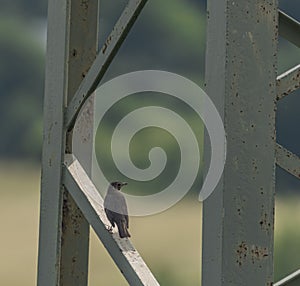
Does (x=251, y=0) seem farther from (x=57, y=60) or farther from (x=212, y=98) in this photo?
(x=57, y=60)

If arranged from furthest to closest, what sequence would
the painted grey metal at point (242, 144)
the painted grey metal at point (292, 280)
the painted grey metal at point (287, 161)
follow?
the painted grey metal at point (292, 280) → the painted grey metal at point (287, 161) → the painted grey metal at point (242, 144)

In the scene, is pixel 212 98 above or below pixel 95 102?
below

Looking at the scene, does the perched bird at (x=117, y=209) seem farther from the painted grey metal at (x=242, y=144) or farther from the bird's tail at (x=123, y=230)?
the painted grey metal at (x=242, y=144)

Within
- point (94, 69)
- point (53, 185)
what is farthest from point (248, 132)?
point (53, 185)

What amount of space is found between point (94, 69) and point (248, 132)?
39cm

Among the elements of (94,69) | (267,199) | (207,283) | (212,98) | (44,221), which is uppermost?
(94,69)

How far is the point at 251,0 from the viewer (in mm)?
1194

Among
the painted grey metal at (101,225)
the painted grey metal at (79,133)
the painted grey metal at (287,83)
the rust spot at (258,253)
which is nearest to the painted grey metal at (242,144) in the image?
the rust spot at (258,253)

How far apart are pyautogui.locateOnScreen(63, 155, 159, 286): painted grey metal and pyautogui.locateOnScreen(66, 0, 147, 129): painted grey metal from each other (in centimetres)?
11

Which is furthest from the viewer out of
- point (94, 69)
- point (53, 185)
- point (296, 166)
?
point (53, 185)

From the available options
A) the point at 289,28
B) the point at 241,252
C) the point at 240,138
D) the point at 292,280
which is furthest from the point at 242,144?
the point at 292,280

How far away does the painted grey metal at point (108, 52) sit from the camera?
140cm

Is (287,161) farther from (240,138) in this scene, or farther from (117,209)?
(117,209)

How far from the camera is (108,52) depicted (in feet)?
4.77
